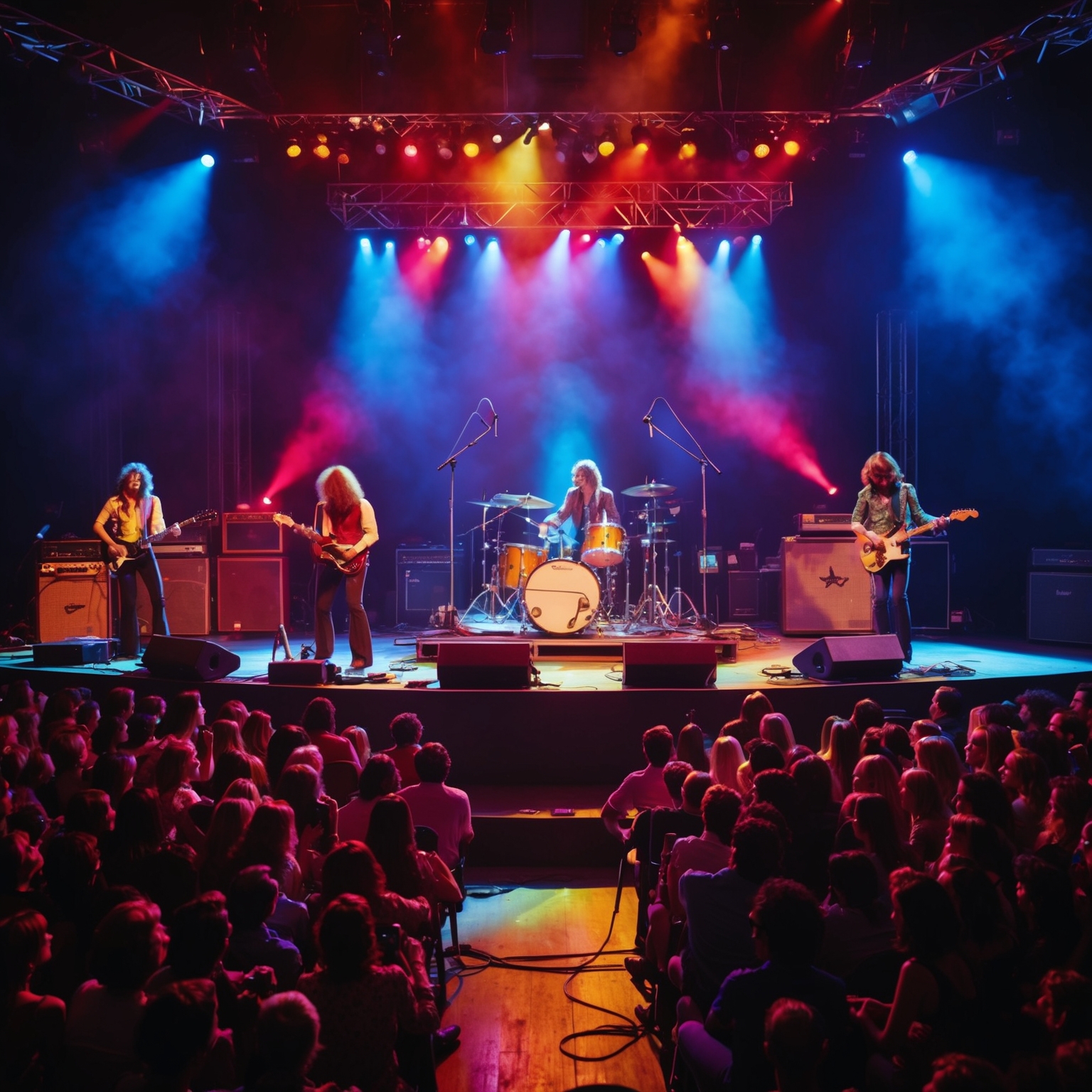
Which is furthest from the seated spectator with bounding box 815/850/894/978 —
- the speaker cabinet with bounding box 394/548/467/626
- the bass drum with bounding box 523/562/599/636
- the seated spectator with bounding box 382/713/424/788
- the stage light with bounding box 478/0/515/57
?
the speaker cabinet with bounding box 394/548/467/626

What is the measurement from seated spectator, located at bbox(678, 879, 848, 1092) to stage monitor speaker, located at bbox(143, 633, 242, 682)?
6.20 m

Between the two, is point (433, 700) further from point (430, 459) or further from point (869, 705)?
point (430, 459)

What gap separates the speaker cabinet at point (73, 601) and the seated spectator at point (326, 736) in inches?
258

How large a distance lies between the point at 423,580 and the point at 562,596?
3.59 m

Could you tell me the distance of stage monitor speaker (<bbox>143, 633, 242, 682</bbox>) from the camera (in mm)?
7816

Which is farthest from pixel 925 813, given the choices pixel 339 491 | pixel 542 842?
pixel 339 491

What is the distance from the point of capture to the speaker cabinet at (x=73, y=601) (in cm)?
1084

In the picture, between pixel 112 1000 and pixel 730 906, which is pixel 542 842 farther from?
pixel 112 1000

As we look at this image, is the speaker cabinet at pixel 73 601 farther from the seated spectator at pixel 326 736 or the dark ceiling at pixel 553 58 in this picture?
the seated spectator at pixel 326 736

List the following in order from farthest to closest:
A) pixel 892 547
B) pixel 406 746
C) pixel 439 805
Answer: pixel 892 547, pixel 406 746, pixel 439 805

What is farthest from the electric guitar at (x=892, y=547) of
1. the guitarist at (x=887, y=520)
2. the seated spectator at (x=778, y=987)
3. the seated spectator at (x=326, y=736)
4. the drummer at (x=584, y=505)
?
the seated spectator at (x=778, y=987)

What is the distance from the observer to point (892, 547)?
8.48 m

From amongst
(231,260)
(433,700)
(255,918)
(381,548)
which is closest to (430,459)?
(381,548)

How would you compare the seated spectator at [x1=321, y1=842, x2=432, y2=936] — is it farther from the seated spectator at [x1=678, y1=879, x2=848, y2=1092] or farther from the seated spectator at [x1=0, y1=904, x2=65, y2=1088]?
the seated spectator at [x1=678, y1=879, x2=848, y2=1092]
